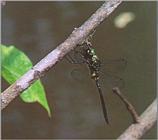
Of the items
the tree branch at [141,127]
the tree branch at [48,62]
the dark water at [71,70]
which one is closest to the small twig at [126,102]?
the tree branch at [141,127]

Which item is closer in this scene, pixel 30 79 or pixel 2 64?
pixel 30 79

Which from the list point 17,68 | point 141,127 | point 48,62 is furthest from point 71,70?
point 48,62

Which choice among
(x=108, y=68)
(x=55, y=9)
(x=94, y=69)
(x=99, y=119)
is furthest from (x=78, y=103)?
(x=94, y=69)

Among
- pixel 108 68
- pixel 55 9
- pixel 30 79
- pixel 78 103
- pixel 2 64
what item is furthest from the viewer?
pixel 55 9

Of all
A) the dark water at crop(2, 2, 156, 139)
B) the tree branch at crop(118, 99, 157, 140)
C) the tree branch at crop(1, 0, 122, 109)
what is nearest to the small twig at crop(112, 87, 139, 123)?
the tree branch at crop(118, 99, 157, 140)

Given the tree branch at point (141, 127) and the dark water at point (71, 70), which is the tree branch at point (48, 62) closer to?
the tree branch at point (141, 127)

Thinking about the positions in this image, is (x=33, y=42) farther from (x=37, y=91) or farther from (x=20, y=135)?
(x=37, y=91)
